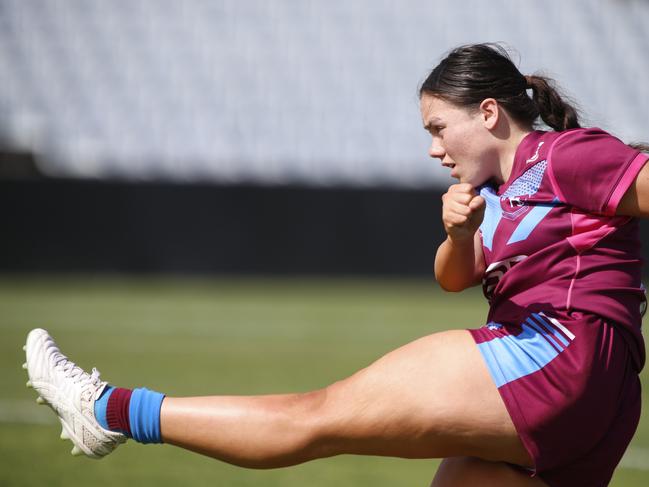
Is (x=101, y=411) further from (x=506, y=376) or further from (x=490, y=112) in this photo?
(x=490, y=112)

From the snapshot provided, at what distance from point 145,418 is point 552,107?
1.53 metres

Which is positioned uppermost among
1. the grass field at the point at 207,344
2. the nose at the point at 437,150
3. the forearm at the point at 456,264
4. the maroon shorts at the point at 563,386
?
the nose at the point at 437,150

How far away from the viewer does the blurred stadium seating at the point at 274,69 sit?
16422 millimetres

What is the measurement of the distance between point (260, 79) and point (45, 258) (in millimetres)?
5749

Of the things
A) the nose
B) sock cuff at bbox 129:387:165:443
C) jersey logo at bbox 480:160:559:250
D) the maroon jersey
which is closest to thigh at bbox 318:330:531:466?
the maroon jersey

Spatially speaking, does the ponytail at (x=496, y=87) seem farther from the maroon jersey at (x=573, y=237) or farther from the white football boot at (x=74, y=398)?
the white football boot at (x=74, y=398)

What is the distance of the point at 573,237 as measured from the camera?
250 centimetres

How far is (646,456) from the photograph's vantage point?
15.1ft

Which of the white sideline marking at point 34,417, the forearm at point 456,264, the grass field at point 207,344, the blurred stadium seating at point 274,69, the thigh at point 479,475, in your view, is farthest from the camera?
the blurred stadium seating at point 274,69

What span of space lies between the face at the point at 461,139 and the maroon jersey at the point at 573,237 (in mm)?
153

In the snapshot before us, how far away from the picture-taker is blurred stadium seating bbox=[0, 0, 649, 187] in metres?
16.4

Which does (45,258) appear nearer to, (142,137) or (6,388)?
(142,137)

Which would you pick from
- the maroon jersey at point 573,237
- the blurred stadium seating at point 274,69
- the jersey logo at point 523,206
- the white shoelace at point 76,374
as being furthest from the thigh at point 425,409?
the blurred stadium seating at point 274,69

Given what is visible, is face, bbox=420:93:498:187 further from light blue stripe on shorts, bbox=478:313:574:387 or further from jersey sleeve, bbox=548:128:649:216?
light blue stripe on shorts, bbox=478:313:574:387
